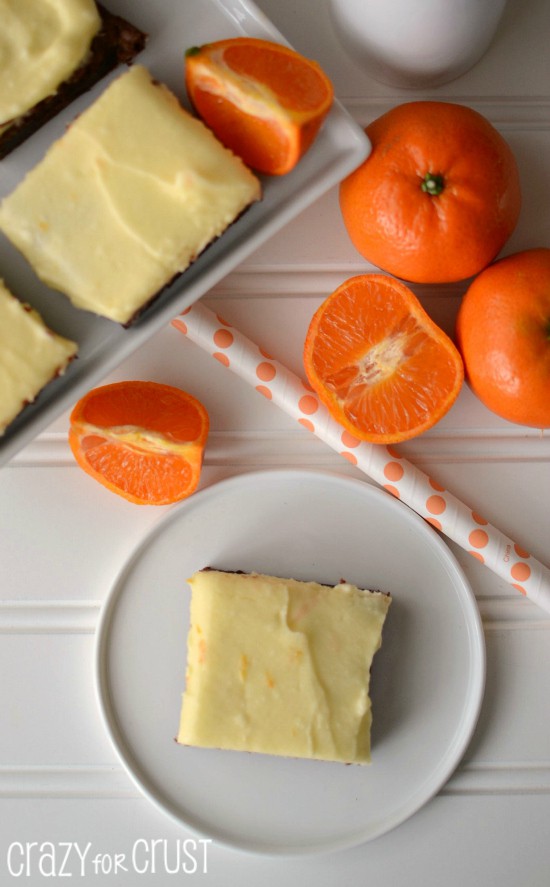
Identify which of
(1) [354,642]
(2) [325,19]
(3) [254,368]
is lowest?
(1) [354,642]

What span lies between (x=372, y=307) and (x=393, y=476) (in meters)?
0.26

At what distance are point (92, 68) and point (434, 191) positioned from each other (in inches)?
19.1

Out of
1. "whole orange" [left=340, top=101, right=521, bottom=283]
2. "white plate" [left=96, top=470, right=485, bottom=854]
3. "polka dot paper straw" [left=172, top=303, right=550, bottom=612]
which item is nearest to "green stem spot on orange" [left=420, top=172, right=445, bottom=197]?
"whole orange" [left=340, top=101, right=521, bottom=283]

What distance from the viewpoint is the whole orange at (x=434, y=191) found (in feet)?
3.26

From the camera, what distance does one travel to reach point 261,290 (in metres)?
1.19

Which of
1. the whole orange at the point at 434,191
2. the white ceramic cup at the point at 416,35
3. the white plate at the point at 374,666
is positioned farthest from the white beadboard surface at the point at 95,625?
the white ceramic cup at the point at 416,35

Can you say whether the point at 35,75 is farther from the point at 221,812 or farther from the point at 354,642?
the point at 221,812

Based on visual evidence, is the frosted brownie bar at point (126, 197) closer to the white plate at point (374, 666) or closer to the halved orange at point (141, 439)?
the halved orange at point (141, 439)

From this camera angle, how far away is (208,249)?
40.4 inches

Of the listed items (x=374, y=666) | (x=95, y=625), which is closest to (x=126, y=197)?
(x=95, y=625)

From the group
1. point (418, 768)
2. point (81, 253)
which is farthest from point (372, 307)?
point (418, 768)

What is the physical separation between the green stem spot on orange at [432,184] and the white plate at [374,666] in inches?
17.6

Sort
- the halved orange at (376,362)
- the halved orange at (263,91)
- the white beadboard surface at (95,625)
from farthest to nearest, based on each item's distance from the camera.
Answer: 1. the white beadboard surface at (95,625)
2. the halved orange at (376,362)
3. the halved orange at (263,91)

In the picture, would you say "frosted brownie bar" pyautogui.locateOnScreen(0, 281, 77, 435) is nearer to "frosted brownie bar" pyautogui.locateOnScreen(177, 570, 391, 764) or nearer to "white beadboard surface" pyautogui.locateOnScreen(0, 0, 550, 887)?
"white beadboard surface" pyautogui.locateOnScreen(0, 0, 550, 887)
